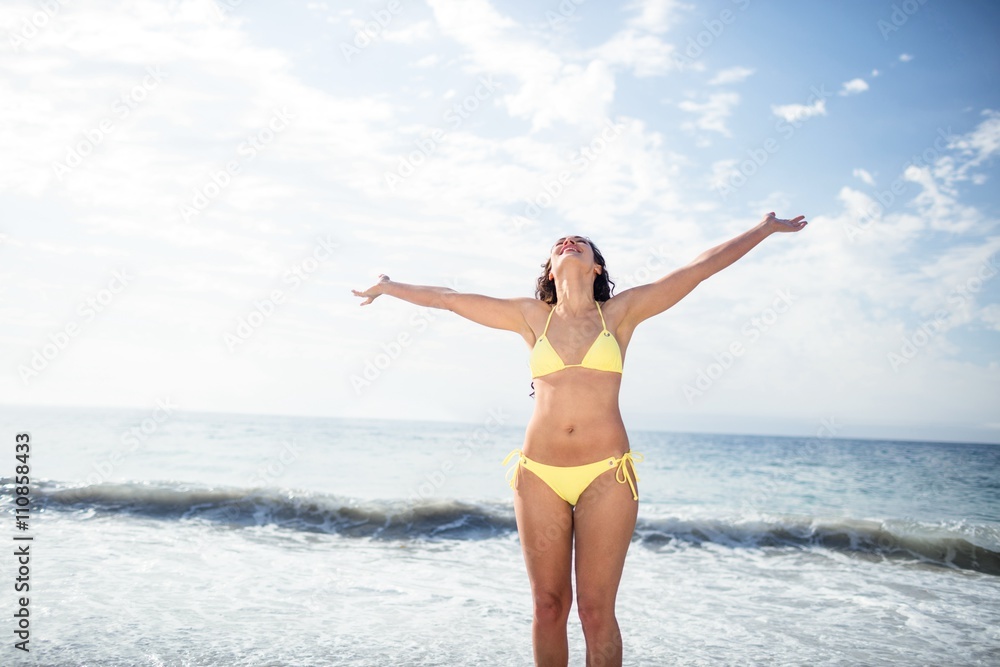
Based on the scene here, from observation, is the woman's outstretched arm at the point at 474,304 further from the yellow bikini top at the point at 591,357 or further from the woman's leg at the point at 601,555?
the woman's leg at the point at 601,555

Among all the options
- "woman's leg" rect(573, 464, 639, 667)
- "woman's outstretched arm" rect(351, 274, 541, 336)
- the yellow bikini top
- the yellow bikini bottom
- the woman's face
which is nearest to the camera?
"woman's leg" rect(573, 464, 639, 667)

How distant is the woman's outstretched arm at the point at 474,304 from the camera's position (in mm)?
3701

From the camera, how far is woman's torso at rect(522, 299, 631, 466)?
10.8 feet

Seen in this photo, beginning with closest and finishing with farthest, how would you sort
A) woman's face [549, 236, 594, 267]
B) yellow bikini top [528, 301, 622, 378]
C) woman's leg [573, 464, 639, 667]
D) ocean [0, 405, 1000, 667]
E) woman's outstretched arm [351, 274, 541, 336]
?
woman's leg [573, 464, 639, 667] → yellow bikini top [528, 301, 622, 378] → woman's face [549, 236, 594, 267] → woman's outstretched arm [351, 274, 541, 336] → ocean [0, 405, 1000, 667]

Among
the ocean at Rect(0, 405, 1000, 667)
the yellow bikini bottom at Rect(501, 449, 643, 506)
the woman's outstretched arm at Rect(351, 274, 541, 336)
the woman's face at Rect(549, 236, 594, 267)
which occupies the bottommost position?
the ocean at Rect(0, 405, 1000, 667)

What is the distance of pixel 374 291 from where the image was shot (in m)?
4.03

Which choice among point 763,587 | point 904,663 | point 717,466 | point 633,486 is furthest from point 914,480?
point 633,486

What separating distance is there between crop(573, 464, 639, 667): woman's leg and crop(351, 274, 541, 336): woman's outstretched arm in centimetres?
95

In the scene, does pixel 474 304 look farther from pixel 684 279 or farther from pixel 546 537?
pixel 546 537

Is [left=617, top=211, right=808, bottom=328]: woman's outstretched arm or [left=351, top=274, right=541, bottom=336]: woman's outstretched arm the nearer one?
[left=617, top=211, right=808, bottom=328]: woman's outstretched arm

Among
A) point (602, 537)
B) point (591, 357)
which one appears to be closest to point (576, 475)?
point (602, 537)

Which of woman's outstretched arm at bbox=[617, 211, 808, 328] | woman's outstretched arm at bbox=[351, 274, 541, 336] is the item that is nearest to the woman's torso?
woman's outstretched arm at bbox=[617, 211, 808, 328]

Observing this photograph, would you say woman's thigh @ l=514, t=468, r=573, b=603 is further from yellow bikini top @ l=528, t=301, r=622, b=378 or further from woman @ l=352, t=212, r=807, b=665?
yellow bikini top @ l=528, t=301, r=622, b=378

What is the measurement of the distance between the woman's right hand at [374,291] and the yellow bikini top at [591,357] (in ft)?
3.40
